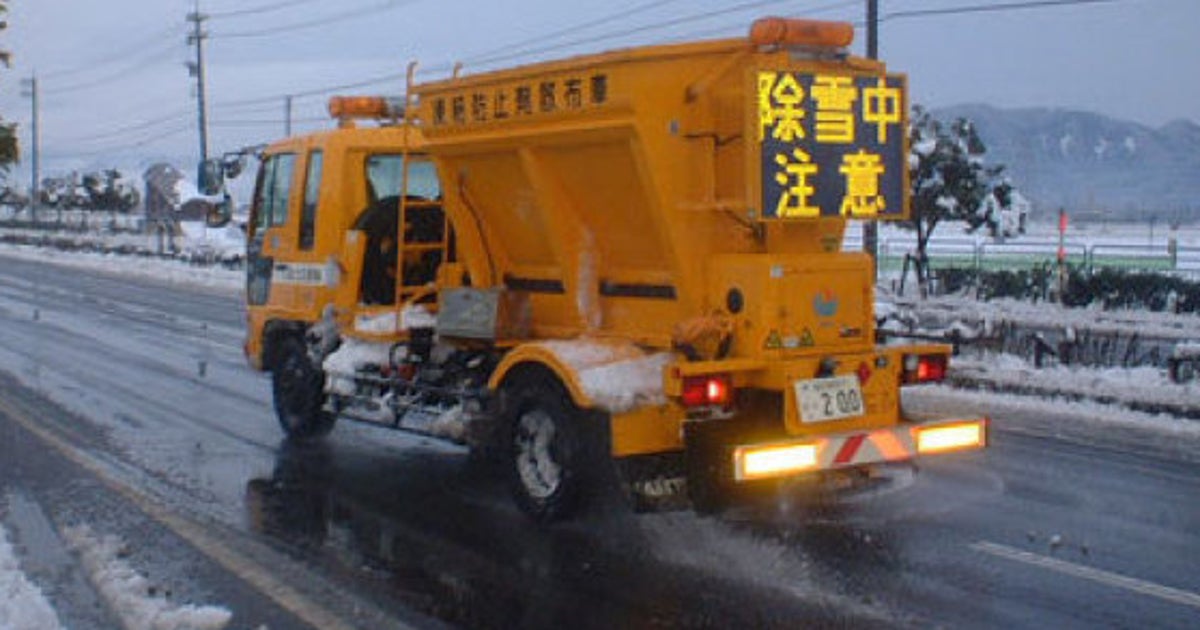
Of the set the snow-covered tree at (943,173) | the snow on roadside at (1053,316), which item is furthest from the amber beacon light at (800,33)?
Answer: the snow-covered tree at (943,173)

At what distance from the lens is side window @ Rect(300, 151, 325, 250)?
10500 millimetres

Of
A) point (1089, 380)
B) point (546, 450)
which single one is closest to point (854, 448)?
point (546, 450)

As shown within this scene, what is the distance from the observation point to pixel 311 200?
10.6 m

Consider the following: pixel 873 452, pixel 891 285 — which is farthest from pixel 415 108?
pixel 891 285

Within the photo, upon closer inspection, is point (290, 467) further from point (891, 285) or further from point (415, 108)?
point (891, 285)

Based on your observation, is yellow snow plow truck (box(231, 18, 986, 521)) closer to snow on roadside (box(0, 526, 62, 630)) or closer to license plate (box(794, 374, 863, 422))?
license plate (box(794, 374, 863, 422))

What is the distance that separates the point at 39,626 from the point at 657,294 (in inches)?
145

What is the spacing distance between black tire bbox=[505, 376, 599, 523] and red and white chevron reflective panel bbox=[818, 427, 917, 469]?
1306 millimetres

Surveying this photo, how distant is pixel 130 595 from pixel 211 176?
228 inches

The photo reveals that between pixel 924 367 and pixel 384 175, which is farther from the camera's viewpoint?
pixel 384 175

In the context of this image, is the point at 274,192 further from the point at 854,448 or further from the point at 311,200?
the point at 854,448

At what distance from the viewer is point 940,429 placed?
7.38 metres

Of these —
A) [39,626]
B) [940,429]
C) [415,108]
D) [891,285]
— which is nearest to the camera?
[39,626]

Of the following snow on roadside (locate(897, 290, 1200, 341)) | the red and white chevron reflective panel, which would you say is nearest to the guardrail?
snow on roadside (locate(897, 290, 1200, 341))
